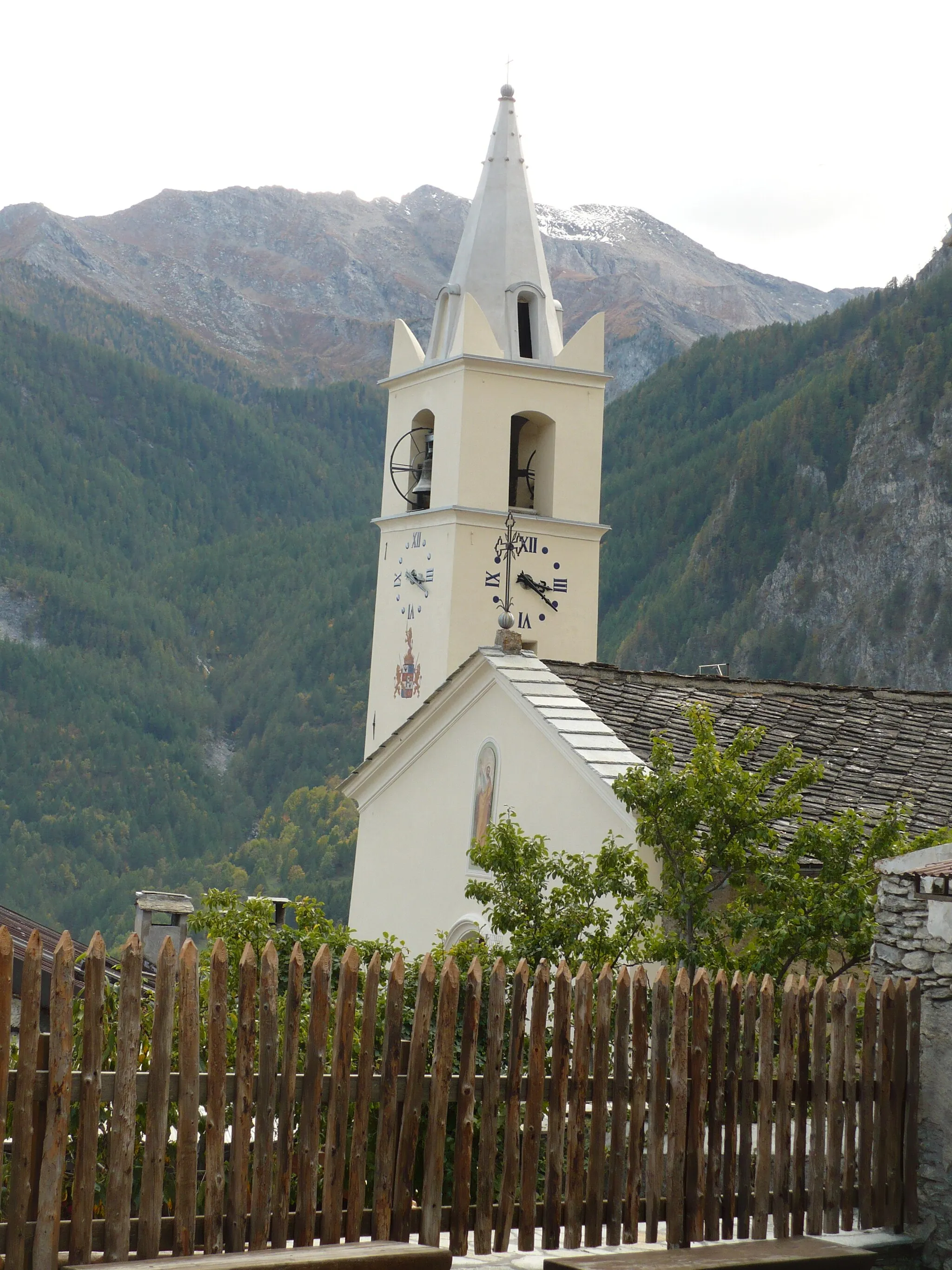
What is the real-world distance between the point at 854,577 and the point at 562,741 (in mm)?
67846

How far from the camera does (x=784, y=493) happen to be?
87375 millimetres

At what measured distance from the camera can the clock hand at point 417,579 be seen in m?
29.4

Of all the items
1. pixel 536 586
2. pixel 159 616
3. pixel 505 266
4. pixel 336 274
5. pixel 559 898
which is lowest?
pixel 559 898

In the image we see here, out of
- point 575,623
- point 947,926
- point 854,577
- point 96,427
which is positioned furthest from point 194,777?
point 947,926

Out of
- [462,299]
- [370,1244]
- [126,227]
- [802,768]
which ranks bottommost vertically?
[370,1244]

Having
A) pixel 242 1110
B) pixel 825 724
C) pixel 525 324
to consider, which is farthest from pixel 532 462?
pixel 242 1110

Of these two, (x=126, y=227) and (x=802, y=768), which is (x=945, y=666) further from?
(x=126, y=227)

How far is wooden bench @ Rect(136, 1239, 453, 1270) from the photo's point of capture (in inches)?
209

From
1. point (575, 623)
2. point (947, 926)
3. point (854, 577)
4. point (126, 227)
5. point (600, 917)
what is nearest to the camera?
point (947, 926)

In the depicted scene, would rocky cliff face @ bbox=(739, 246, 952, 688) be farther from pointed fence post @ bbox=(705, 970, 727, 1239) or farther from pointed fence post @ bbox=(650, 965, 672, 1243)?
pointed fence post @ bbox=(650, 965, 672, 1243)

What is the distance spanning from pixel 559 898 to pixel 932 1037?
3.34 metres

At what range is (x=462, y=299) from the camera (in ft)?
96.3

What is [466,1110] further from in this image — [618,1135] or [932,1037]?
[932,1037]

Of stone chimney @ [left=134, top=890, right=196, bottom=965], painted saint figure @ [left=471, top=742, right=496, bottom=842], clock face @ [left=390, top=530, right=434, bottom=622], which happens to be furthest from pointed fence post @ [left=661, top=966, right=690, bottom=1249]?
clock face @ [left=390, top=530, right=434, bottom=622]
